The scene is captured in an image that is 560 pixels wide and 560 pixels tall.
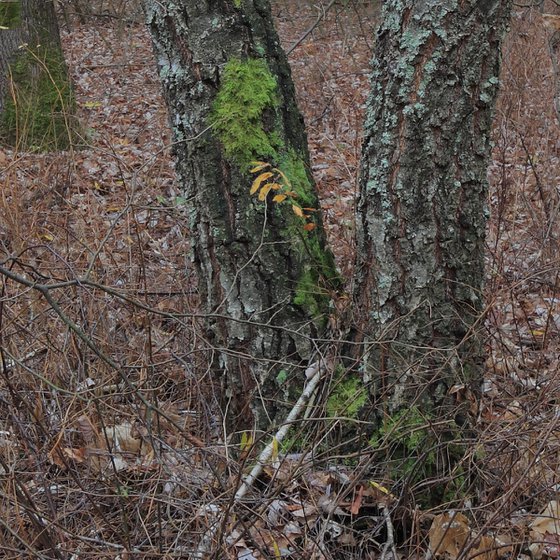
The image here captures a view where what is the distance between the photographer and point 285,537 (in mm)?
2291

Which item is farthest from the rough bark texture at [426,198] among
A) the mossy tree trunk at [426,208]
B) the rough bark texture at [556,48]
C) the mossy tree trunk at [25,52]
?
the mossy tree trunk at [25,52]

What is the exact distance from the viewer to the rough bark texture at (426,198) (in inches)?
89.9

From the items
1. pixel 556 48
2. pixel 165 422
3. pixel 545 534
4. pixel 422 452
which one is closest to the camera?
pixel 545 534

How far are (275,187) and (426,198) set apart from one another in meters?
0.55

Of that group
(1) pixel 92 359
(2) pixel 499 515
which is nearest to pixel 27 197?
(1) pixel 92 359

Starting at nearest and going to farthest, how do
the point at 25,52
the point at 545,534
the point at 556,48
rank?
the point at 545,534
the point at 25,52
the point at 556,48

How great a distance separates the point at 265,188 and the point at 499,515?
56.2 inches

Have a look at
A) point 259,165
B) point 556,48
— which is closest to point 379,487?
point 259,165

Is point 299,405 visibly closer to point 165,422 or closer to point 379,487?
point 379,487

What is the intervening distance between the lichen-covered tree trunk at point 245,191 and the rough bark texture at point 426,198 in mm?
299

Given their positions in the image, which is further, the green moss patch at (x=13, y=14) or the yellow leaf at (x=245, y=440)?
the green moss patch at (x=13, y=14)

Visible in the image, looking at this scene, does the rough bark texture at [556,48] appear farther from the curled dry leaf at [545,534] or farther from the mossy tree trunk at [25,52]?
the mossy tree trunk at [25,52]

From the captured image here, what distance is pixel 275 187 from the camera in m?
2.52

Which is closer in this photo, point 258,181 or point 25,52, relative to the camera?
point 258,181
